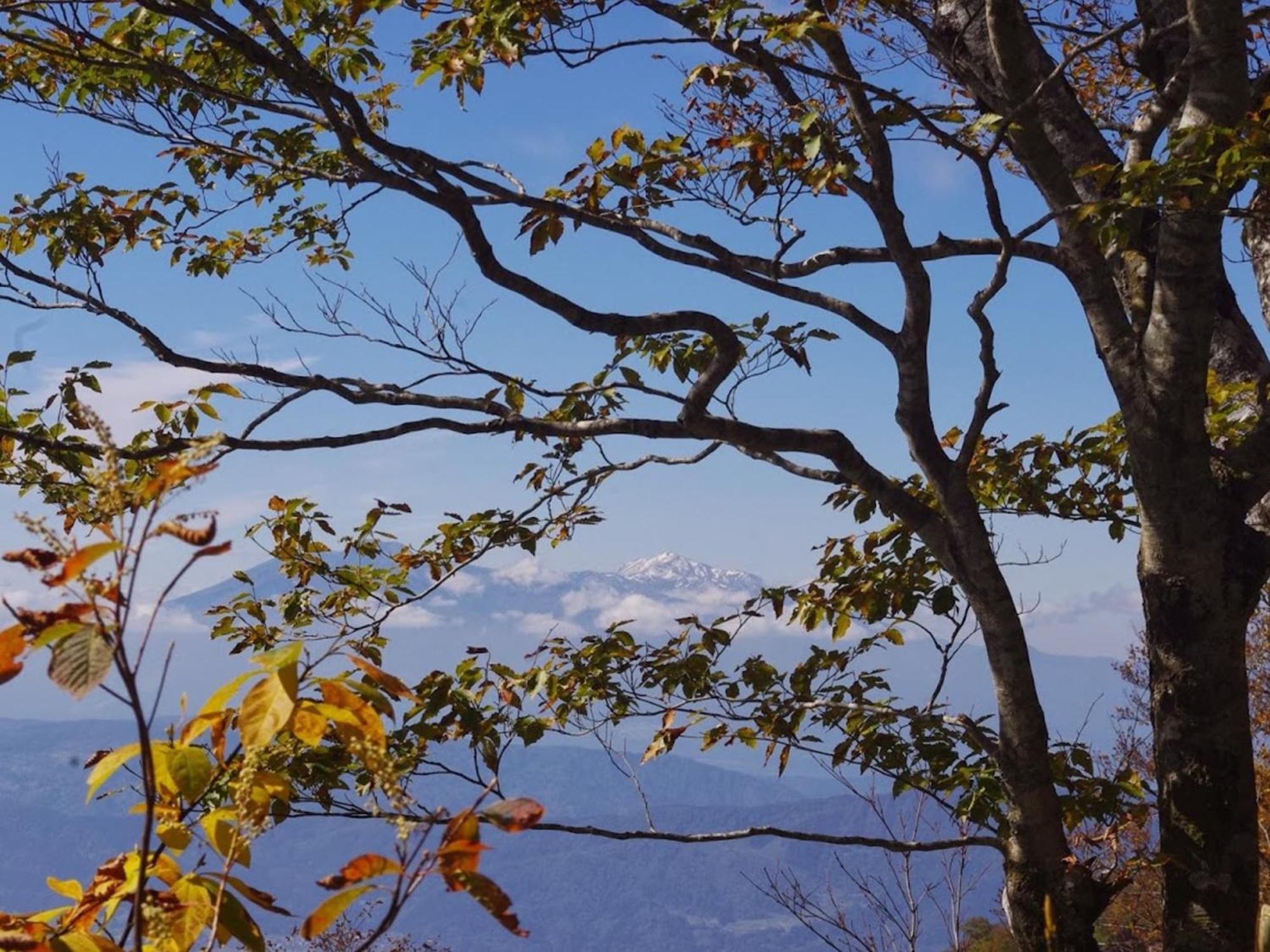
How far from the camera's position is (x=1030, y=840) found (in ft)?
16.6

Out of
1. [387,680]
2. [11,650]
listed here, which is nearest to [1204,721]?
[387,680]

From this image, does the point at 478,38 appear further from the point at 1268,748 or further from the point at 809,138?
the point at 1268,748

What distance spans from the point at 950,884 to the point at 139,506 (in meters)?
7.53

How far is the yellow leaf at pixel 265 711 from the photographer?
4.33ft

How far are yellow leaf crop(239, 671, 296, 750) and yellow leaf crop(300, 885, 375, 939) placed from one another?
20cm

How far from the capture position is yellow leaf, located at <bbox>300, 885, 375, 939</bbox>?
1229mm

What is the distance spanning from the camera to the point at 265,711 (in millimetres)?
1352

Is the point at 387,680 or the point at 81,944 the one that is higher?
the point at 387,680

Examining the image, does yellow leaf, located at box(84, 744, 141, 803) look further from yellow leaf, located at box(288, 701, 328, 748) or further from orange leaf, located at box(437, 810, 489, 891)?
orange leaf, located at box(437, 810, 489, 891)

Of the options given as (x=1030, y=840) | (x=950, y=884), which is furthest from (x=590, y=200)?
(x=950, y=884)

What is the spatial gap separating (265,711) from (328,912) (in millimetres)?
254

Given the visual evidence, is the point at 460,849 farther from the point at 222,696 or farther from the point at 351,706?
the point at 222,696

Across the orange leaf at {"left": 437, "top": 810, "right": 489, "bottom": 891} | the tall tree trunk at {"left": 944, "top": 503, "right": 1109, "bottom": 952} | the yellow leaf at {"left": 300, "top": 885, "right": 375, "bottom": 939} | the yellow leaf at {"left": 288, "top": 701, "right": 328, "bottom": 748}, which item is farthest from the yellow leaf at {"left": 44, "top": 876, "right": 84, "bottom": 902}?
the tall tree trunk at {"left": 944, "top": 503, "right": 1109, "bottom": 952}

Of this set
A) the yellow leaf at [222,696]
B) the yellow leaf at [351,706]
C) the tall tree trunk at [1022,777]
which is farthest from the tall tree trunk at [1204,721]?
the yellow leaf at [222,696]
